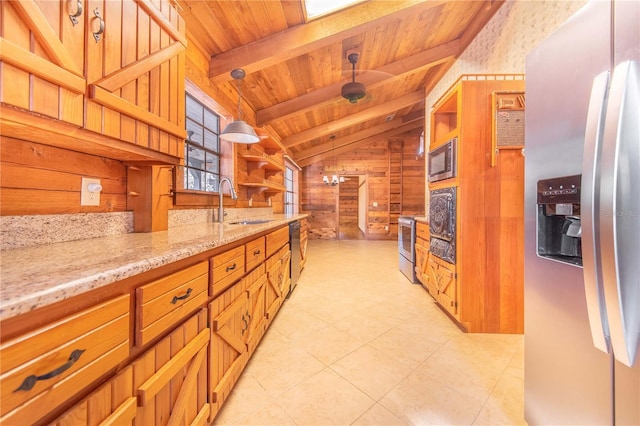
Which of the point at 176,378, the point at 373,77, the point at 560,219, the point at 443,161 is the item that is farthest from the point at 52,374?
the point at 373,77

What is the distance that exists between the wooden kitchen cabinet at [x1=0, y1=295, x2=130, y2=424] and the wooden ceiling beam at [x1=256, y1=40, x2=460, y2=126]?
3.54 meters

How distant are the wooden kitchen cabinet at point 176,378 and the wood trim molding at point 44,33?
0.99 metres

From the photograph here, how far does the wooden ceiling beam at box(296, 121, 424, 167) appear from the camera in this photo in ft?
23.8

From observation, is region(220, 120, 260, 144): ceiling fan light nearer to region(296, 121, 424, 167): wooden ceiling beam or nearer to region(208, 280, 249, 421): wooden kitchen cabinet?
region(208, 280, 249, 421): wooden kitchen cabinet

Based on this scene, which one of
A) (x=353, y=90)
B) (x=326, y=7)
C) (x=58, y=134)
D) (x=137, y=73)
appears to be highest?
(x=326, y=7)

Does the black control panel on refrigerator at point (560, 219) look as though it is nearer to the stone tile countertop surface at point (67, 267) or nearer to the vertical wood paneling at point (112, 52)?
the stone tile countertop surface at point (67, 267)

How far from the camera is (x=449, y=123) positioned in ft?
8.87

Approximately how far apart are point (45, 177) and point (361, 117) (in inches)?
200

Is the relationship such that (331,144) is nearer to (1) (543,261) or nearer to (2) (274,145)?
(2) (274,145)

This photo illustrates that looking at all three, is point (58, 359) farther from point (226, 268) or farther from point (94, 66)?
point (94, 66)

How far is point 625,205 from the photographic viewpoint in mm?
667

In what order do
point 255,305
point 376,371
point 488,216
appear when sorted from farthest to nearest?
point 488,216, point 255,305, point 376,371

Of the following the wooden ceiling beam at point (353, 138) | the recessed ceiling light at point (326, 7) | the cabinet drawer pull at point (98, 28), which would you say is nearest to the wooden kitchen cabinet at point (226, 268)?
the cabinet drawer pull at point (98, 28)

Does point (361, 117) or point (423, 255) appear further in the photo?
point (361, 117)
